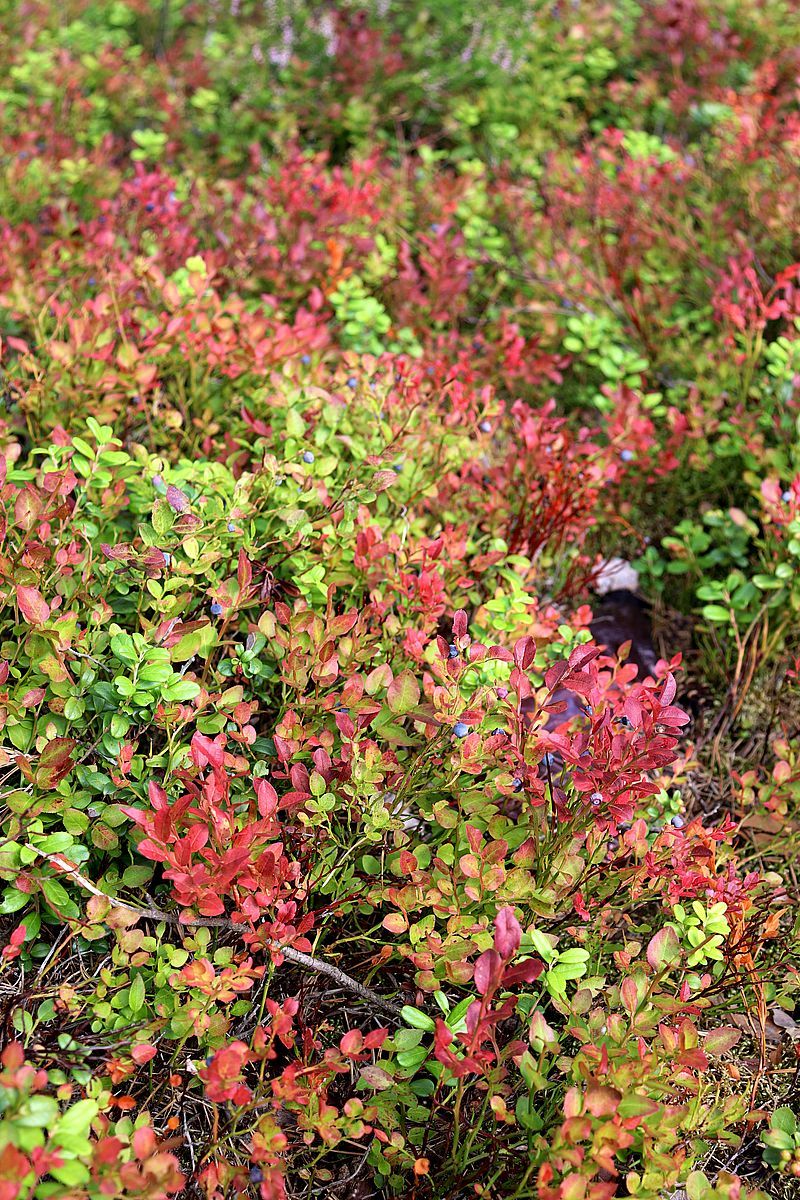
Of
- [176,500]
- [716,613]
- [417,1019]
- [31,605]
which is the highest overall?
[176,500]

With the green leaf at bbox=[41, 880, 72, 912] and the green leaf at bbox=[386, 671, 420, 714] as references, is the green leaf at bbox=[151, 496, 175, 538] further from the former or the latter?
the green leaf at bbox=[41, 880, 72, 912]

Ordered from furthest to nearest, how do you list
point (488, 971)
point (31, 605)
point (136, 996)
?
point (31, 605) < point (136, 996) < point (488, 971)

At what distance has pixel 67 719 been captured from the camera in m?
1.61

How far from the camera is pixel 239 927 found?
1.46 meters

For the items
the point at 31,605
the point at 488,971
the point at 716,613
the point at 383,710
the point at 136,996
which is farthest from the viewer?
the point at 716,613

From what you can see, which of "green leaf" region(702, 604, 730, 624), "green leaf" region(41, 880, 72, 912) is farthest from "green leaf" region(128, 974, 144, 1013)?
"green leaf" region(702, 604, 730, 624)

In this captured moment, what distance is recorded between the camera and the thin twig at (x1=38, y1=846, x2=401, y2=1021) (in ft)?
4.69

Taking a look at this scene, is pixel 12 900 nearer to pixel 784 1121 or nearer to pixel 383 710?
pixel 383 710

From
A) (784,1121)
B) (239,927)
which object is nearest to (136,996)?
(239,927)

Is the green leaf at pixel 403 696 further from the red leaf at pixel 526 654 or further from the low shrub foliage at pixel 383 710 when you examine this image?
the red leaf at pixel 526 654

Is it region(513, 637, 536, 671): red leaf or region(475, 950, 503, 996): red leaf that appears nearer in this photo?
region(475, 950, 503, 996): red leaf

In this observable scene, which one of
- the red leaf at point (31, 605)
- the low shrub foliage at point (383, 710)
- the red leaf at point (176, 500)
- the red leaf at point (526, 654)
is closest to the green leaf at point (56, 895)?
the low shrub foliage at point (383, 710)

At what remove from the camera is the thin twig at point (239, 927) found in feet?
4.69

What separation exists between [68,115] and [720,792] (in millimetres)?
3453
